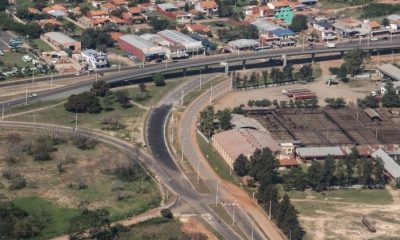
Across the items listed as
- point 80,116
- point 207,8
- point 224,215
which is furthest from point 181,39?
point 224,215

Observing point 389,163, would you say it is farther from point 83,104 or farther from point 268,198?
point 83,104

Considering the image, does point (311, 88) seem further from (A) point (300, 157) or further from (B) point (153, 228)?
(B) point (153, 228)

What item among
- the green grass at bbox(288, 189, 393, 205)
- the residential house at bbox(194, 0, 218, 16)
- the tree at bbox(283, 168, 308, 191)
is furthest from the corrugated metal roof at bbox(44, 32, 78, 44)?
the green grass at bbox(288, 189, 393, 205)

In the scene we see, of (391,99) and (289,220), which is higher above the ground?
(289,220)

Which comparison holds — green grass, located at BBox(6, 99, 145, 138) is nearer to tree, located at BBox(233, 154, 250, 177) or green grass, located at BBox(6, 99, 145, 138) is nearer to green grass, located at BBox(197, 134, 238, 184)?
green grass, located at BBox(197, 134, 238, 184)

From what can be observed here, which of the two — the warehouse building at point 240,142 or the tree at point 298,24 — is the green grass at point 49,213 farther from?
the tree at point 298,24

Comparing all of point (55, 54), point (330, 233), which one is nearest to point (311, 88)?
point (55, 54)

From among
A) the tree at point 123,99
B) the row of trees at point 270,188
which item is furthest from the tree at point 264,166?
the tree at point 123,99
